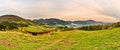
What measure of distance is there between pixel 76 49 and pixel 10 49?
497 inches

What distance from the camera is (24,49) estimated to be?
45.5 m

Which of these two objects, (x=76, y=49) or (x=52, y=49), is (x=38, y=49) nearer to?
(x=52, y=49)

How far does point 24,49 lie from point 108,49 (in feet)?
54.3

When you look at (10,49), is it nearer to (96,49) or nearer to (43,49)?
(43,49)

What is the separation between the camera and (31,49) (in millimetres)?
46125

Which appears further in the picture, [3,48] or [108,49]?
[3,48]

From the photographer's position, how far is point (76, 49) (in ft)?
141

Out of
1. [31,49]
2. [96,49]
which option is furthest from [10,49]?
[96,49]

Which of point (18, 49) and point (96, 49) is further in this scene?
point (18, 49)

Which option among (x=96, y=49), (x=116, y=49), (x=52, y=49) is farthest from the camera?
(x=52, y=49)

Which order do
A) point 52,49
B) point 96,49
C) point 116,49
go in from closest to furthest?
point 116,49
point 96,49
point 52,49

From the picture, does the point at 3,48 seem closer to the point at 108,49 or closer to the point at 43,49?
the point at 43,49

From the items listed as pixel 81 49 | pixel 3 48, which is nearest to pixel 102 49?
pixel 81 49

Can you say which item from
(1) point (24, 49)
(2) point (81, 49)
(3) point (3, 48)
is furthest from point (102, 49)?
(3) point (3, 48)
